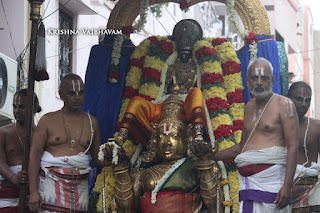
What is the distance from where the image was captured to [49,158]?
647cm

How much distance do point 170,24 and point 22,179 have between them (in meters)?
11.1

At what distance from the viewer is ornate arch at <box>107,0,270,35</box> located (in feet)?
27.7

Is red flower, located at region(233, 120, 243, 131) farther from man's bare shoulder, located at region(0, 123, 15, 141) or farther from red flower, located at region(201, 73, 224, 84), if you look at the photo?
man's bare shoulder, located at region(0, 123, 15, 141)

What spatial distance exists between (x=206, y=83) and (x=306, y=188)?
2.19m

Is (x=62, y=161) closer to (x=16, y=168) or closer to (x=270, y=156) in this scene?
(x=16, y=168)

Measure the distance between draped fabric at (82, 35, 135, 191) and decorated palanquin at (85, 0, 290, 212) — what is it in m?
0.09

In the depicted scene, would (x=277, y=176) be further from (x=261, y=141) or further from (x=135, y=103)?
(x=135, y=103)

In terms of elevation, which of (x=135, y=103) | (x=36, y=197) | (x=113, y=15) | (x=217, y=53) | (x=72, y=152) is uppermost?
(x=113, y=15)

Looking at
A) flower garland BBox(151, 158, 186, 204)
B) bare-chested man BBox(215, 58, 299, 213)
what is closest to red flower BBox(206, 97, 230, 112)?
flower garland BBox(151, 158, 186, 204)

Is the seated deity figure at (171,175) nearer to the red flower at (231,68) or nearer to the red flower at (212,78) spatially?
the red flower at (212,78)

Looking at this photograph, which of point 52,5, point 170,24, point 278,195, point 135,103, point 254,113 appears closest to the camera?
point 278,195

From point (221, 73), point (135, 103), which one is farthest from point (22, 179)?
point (221, 73)

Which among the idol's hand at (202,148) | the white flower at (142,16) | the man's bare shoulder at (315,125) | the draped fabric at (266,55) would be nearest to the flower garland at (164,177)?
the idol's hand at (202,148)

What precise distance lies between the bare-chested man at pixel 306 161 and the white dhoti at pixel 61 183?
6.86 ft
